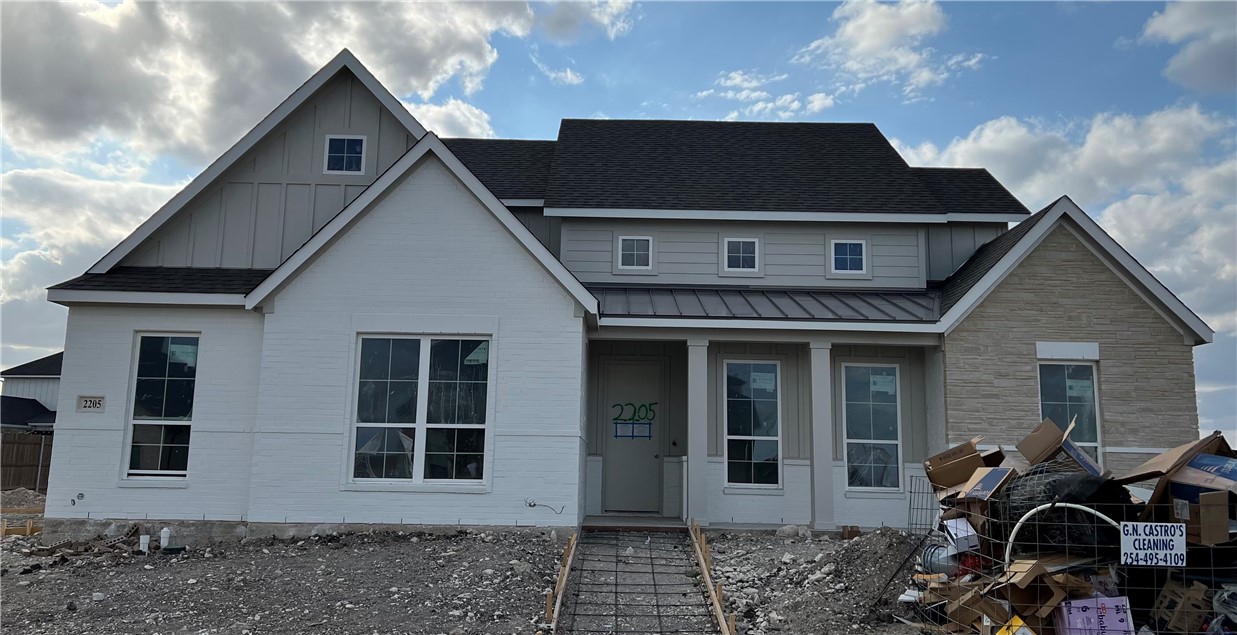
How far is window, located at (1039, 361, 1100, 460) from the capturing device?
12.4 m

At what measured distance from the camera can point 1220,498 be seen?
6.60m

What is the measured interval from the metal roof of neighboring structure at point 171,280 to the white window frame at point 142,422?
65 centimetres

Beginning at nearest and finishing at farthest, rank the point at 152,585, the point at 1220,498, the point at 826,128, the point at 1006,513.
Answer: the point at 1220,498 → the point at 1006,513 → the point at 152,585 → the point at 826,128

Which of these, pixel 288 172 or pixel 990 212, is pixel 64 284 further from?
pixel 990 212

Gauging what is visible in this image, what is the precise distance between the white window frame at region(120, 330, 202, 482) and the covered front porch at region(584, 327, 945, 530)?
5.82 meters

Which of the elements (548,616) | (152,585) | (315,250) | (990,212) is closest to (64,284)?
(315,250)

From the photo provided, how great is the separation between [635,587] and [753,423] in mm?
4335

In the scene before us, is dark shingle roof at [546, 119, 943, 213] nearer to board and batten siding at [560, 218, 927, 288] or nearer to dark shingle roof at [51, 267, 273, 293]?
board and batten siding at [560, 218, 927, 288]

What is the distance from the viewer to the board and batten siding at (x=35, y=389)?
34.6 metres

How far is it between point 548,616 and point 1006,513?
4.28 m

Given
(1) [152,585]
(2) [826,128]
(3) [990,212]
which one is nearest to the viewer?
(1) [152,585]

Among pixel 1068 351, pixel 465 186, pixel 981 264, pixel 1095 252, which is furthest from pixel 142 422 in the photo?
pixel 1095 252

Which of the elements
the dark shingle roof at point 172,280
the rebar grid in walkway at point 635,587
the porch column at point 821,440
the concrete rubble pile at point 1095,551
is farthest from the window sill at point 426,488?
the concrete rubble pile at point 1095,551

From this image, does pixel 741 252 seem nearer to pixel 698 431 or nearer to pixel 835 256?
pixel 835 256
